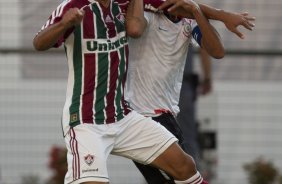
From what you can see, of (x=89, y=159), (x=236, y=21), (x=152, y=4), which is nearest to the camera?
(x=89, y=159)

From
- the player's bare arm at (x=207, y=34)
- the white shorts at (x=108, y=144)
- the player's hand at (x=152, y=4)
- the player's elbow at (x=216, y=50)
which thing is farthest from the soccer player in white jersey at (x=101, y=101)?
the player's elbow at (x=216, y=50)

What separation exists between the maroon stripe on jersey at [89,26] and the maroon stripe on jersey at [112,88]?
0.51 feet

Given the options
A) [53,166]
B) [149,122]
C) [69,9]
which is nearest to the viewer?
[69,9]

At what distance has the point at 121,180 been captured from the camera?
33.8 ft

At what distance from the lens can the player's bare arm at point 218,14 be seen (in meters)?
6.30

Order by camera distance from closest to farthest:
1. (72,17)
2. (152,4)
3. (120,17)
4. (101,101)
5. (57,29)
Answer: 1. (72,17)
2. (57,29)
3. (101,101)
4. (120,17)
5. (152,4)

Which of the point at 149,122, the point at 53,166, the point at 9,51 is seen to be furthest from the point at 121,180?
the point at 149,122

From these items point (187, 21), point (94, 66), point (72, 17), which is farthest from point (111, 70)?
point (187, 21)

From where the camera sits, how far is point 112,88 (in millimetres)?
6066

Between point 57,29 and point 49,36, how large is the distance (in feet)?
0.23

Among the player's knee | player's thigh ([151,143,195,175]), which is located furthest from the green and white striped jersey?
the player's knee

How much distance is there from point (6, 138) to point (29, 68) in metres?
0.65

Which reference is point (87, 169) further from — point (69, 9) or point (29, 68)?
point (29, 68)

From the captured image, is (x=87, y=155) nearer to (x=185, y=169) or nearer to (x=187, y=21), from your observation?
(x=185, y=169)
